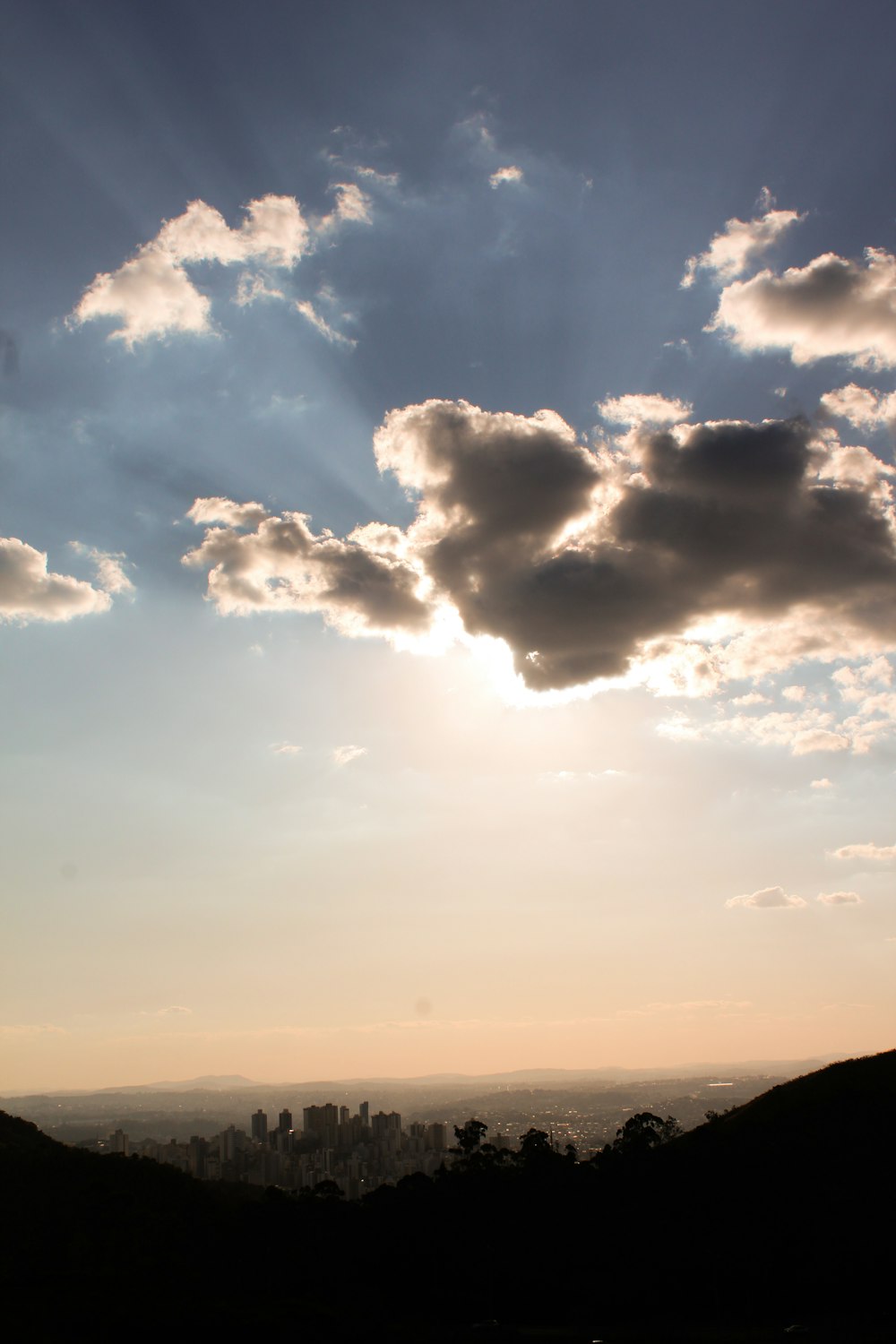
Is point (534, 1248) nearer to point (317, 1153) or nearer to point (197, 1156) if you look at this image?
point (197, 1156)

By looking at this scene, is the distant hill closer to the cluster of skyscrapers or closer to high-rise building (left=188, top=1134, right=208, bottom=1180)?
the cluster of skyscrapers

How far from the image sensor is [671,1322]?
4469 cm

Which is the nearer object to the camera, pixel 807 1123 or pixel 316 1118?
pixel 807 1123

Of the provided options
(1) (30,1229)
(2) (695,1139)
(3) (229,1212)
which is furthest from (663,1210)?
(1) (30,1229)

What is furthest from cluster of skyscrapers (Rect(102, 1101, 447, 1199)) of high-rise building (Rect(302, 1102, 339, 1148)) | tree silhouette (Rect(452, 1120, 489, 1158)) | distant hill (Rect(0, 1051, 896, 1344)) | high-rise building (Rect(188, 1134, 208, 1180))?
distant hill (Rect(0, 1051, 896, 1344))

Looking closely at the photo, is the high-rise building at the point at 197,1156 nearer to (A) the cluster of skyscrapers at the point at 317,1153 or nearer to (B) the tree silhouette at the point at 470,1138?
(A) the cluster of skyscrapers at the point at 317,1153

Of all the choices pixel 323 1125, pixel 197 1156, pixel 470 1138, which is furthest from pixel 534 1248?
pixel 323 1125

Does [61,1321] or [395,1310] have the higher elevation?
[61,1321]

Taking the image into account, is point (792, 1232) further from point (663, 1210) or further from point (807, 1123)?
point (807, 1123)

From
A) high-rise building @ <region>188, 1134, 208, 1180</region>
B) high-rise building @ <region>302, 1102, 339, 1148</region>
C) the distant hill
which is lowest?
high-rise building @ <region>302, 1102, 339, 1148</region>

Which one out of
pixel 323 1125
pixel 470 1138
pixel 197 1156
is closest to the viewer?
pixel 470 1138

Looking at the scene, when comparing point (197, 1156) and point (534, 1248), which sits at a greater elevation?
point (534, 1248)

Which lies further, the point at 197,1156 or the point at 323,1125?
the point at 323,1125

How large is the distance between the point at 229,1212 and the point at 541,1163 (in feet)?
79.4
